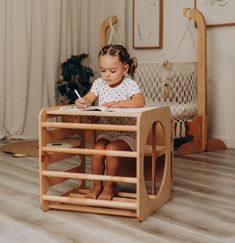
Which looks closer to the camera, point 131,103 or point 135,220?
point 135,220

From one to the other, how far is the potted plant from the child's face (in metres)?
2.18

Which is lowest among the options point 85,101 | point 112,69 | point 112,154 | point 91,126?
point 112,154

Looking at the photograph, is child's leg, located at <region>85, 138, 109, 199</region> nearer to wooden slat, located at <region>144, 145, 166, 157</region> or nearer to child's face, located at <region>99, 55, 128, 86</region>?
wooden slat, located at <region>144, 145, 166, 157</region>

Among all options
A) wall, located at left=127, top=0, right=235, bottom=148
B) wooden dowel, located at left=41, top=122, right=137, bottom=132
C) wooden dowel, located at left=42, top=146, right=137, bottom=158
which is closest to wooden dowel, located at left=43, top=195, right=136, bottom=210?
wooden dowel, located at left=42, top=146, right=137, bottom=158

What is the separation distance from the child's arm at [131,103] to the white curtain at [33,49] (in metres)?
2.34

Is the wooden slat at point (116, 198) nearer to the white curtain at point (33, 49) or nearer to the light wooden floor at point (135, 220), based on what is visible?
the light wooden floor at point (135, 220)

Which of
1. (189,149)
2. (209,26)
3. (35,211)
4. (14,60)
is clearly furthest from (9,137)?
(35,211)

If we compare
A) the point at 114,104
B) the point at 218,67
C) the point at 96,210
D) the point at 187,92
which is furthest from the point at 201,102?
the point at 96,210

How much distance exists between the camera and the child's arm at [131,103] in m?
2.35

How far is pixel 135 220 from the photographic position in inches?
84.4

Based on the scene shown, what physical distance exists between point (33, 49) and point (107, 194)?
8.67ft

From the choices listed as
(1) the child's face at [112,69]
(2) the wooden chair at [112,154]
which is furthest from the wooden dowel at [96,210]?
(1) the child's face at [112,69]

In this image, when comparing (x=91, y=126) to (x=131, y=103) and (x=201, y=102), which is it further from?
(x=201, y=102)

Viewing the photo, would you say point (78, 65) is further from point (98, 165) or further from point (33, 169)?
point (98, 165)
